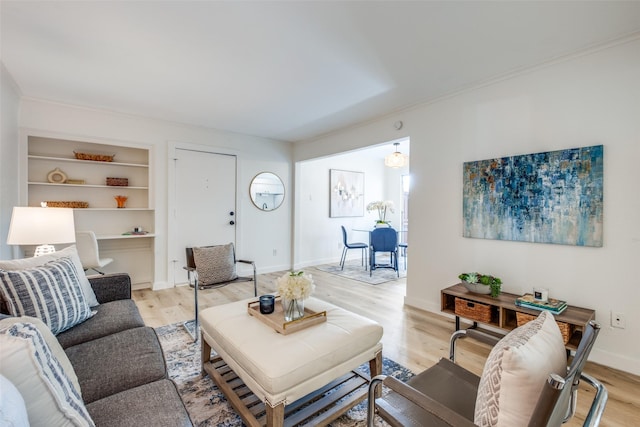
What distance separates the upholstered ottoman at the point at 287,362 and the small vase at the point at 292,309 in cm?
11

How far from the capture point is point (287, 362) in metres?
1.38

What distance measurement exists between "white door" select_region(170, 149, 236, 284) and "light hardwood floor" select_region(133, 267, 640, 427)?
0.74 meters

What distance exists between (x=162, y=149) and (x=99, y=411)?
3.73 metres

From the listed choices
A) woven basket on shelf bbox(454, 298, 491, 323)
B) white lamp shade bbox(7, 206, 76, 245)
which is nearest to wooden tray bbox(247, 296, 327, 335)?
woven basket on shelf bbox(454, 298, 491, 323)

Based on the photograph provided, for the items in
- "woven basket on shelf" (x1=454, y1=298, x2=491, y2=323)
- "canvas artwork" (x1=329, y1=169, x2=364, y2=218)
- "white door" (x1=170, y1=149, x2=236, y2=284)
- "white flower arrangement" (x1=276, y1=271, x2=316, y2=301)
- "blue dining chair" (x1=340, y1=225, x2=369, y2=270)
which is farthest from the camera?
"canvas artwork" (x1=329, y1=169, x2=364, y2=218)

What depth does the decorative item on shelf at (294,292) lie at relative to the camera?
1.71 m

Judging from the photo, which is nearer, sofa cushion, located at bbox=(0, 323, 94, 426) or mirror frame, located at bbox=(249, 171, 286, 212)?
sofa cushion, located at bbox=(0, 323, 94, 426)

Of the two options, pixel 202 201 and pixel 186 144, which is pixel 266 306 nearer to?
pixel 202 201

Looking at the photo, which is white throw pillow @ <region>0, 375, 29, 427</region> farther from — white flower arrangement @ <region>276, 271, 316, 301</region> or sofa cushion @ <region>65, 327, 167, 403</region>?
white flower arrangement @ <region>276, 271, 316, 301</region>

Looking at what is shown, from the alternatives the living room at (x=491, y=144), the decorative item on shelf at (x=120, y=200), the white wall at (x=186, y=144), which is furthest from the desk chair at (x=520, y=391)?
the decorative item on shelf at (x=120, y=200)

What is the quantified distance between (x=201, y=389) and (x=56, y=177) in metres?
3.37

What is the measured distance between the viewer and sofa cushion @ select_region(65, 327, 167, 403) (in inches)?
48.3

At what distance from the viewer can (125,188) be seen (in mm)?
3994

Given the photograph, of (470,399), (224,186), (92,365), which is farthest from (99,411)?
(224,186)
